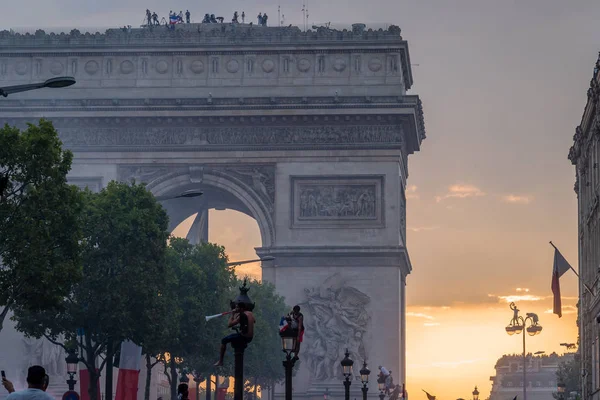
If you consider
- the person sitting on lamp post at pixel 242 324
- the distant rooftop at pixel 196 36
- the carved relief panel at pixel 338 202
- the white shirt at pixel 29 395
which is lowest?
the white shirt at pixel 29 395

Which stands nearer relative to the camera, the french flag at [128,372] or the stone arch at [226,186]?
the french flag at [128,372]

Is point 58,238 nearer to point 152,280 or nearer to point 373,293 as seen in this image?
point 152,280

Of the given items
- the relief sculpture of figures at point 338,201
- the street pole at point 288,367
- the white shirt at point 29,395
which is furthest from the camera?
the relief sculpture of figures at point 338,201

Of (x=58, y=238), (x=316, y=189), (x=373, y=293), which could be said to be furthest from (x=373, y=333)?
(x=58, y=238)

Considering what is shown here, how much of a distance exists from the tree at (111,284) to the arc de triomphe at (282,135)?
27741 millimetres

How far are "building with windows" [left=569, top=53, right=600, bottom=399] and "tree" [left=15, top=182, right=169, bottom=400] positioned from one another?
659 inches

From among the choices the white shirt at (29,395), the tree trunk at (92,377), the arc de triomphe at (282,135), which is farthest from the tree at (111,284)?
the white shirt at (29,395)

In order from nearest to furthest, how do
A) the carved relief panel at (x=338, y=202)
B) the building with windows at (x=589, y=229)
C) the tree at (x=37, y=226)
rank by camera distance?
1. the tree at (x=37, y=226)
2. the building with windows at (x=589, y=229)
3. the carved relief panel at (x=338, y=202)

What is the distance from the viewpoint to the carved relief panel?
88938mm

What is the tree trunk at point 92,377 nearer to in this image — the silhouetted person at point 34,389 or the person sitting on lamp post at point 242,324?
the person sitting on lamp post at point 242,324

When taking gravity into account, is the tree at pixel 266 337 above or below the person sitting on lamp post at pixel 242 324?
above

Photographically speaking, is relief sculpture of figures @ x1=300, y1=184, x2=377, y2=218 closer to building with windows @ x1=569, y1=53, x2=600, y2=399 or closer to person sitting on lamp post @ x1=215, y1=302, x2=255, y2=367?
building with windows @ x1=569, y1=53, x2=600, y2=399

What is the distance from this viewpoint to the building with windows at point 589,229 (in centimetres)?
6523

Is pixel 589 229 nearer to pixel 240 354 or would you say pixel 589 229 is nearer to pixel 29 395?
pixel 240 354
